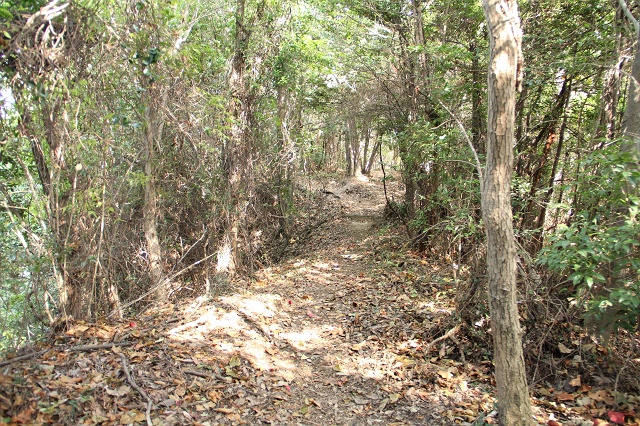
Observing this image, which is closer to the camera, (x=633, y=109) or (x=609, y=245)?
(x=609, y=245)

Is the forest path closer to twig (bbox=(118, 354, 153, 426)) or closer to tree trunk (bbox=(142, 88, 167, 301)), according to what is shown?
twig (bbox=(118, 354, 153, 426))

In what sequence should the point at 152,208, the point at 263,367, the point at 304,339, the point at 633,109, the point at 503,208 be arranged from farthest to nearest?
1. the point at 152,208
2. the point at 304,339
3. the point at 263,367
4. the point at 633,109
5. the point at 503,208

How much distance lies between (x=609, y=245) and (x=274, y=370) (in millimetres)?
3550

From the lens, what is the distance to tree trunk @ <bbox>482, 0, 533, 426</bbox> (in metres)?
3.10

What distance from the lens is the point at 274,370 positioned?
4.56m

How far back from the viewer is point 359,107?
Result: 10211mm

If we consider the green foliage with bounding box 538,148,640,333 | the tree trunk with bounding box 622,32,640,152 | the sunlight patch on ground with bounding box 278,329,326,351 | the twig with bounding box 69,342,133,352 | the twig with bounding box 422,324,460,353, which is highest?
the tree trunk with bounding box 622,32,640,152

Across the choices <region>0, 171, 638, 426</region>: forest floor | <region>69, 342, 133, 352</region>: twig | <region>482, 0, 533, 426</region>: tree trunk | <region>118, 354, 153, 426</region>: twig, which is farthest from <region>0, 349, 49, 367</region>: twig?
<region>482, 0, 533, 426</region>: tree trunk

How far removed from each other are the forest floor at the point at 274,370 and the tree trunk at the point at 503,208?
1.87 feet

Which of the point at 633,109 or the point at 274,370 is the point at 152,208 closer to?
the point at 274,370

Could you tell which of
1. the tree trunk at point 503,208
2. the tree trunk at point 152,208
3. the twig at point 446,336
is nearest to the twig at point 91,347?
the tree trunk at point 152,208

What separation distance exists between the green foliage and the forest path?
60.7 inches

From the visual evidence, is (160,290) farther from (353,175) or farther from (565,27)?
(353,175)

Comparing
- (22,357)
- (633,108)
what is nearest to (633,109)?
(633,108)
